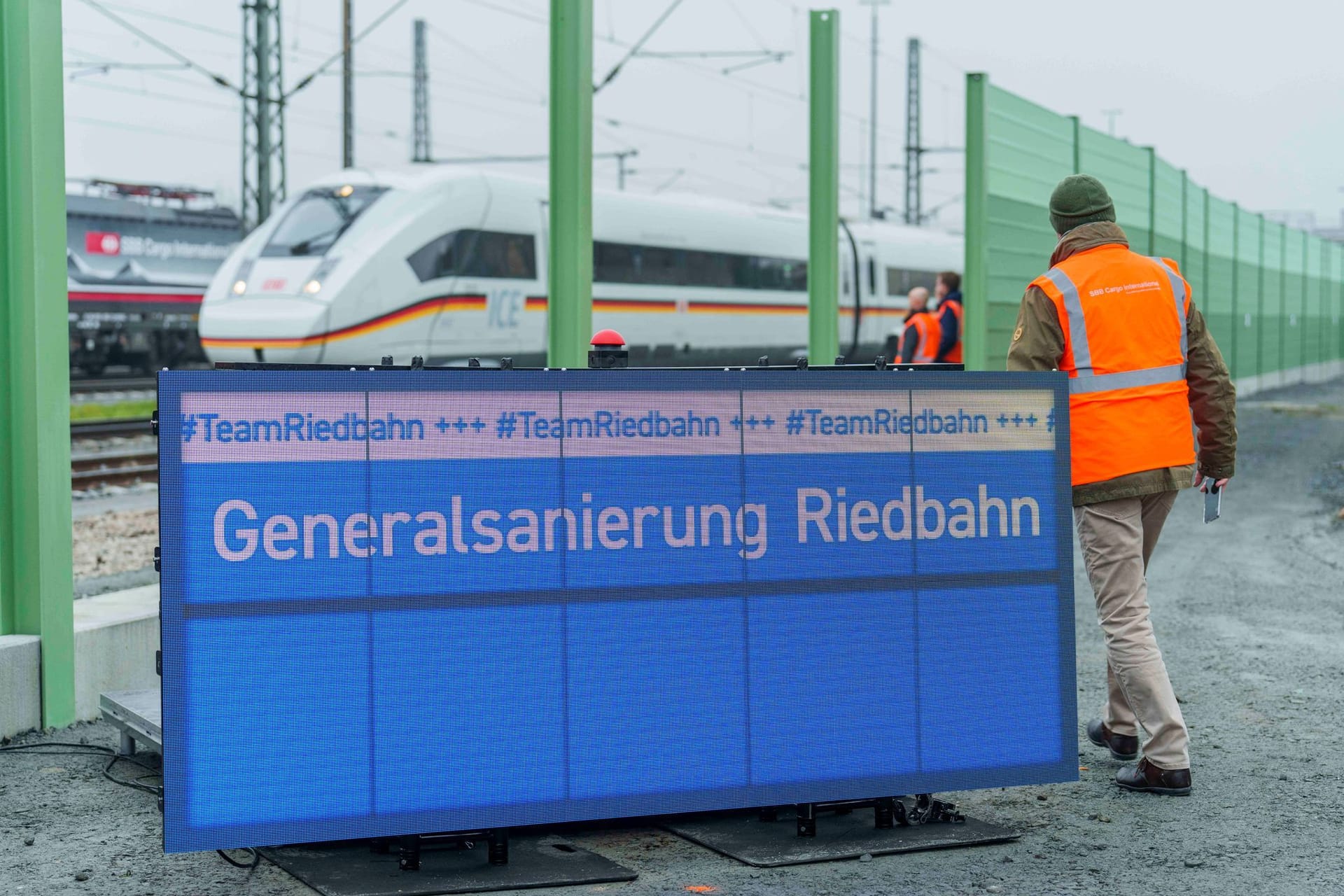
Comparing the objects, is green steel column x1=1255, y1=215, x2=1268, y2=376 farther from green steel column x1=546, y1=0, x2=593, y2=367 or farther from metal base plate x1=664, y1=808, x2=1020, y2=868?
metal base plate x1=664, y1=808, x2=1020, y2=868

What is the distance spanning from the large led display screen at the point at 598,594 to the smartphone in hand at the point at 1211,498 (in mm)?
1032

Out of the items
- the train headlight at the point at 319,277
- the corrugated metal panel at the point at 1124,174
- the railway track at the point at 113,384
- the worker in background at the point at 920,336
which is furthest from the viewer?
the railway track at the point at 113,384

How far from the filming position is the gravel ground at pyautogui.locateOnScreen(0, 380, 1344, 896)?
4164 millimetres

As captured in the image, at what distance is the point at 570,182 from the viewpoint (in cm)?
769

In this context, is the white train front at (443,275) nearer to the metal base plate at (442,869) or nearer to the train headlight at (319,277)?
the train headlight at (319,277)

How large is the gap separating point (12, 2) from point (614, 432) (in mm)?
3175

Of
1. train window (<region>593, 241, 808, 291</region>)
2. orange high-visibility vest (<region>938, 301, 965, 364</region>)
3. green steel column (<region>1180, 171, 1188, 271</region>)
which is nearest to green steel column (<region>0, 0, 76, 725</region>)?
orange high-visibility vest (<region>938, 301, 965, 364</region>)

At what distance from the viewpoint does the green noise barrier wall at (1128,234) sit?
42.6 feet

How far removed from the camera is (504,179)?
19734 millimetres

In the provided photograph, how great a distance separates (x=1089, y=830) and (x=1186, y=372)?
1.55 metres

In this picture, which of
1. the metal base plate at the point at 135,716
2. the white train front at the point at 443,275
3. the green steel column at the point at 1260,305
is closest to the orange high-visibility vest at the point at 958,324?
the white train front at the point at 443,275

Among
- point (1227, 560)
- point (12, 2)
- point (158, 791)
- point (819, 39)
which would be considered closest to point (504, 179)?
point (819, 39)

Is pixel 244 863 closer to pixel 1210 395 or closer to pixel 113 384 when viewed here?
pixel 1210 395

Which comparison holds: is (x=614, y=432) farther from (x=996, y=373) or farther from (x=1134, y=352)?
(x=1134, y=352)
